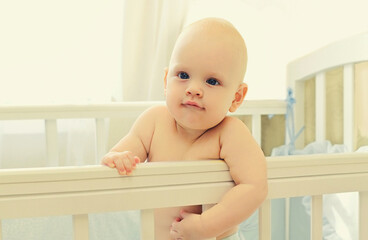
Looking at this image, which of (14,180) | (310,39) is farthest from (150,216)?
(310,39)

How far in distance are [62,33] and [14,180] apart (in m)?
1.03

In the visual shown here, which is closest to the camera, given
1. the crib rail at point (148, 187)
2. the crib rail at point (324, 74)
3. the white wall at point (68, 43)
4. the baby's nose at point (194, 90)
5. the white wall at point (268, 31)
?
the crib rail at point (148, 187)

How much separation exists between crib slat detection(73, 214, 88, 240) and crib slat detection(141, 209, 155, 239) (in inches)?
3.2

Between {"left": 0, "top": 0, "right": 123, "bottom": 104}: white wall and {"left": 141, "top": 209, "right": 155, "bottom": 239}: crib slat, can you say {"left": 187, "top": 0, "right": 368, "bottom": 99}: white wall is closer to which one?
{"left": 0, "top": 0, "right": 123, "bottom": 104}: white wall

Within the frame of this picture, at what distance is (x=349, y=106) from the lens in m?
1.33

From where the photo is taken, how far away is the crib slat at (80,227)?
669mm

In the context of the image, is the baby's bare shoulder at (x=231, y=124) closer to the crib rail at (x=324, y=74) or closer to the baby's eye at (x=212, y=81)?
the baby's eye at (x=212, y=81)

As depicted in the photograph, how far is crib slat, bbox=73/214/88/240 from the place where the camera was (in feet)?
2.19

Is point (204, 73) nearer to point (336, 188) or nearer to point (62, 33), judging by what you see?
point (336, 188)

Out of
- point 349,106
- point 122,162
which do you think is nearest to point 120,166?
point 122,162

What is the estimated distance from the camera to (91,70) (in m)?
1.61

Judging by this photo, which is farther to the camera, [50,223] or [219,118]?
[50,223]

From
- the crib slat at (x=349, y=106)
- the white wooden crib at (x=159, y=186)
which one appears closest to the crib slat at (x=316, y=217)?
the white wooden crib at (x=159, y=186)

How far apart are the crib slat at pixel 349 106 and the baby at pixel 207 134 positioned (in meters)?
0.58
